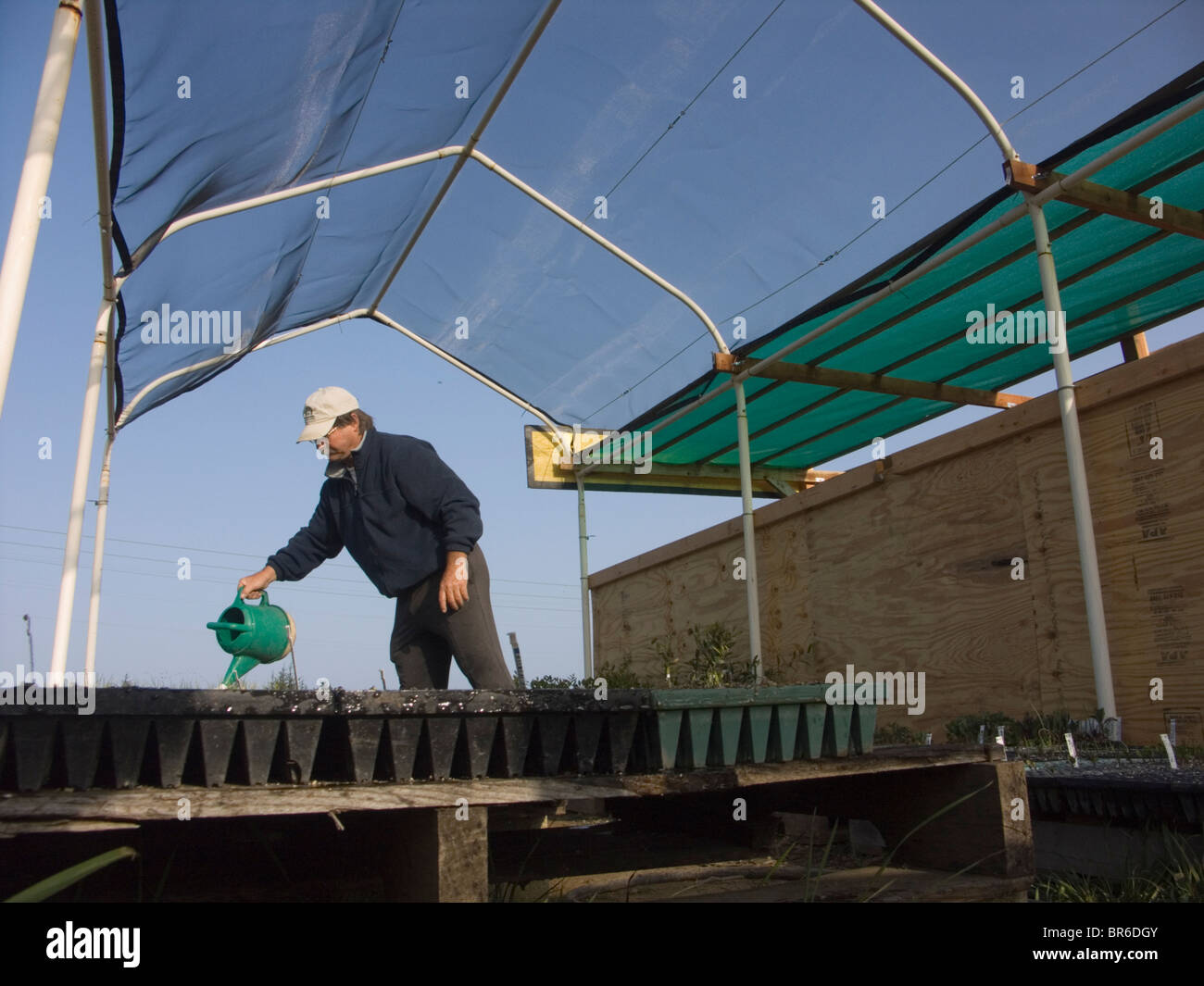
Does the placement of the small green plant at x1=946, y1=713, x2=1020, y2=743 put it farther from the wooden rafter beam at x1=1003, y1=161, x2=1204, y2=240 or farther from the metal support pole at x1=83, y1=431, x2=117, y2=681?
the metal support pole at x1=83, y1=431, x2=117, y2=681

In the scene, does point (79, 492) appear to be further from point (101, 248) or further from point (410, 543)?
point (410, 543)

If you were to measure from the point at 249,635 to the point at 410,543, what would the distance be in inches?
36.0

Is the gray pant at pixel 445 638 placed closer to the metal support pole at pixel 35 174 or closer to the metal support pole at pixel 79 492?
the metal support pole at pixel 35 174

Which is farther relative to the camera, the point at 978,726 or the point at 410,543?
the point at 978,726

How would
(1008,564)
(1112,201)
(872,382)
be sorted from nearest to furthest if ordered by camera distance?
(1112,201), (1008,564), (872,382)

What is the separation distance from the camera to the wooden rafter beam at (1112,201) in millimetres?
5359

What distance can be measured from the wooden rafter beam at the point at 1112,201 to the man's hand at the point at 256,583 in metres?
4.52

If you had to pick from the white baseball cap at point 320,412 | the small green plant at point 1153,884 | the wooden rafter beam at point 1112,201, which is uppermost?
the wooden rafter beam at point 1112,201

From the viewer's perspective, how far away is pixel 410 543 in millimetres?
3549

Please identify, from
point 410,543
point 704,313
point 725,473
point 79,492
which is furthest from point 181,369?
point 725,473

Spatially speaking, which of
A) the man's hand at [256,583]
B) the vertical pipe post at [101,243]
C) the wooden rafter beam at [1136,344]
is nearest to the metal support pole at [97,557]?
the vertical pipe post at [101,243]

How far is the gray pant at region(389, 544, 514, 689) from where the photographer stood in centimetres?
333

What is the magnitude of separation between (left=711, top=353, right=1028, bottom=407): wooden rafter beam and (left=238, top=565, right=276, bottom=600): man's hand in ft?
16.0
